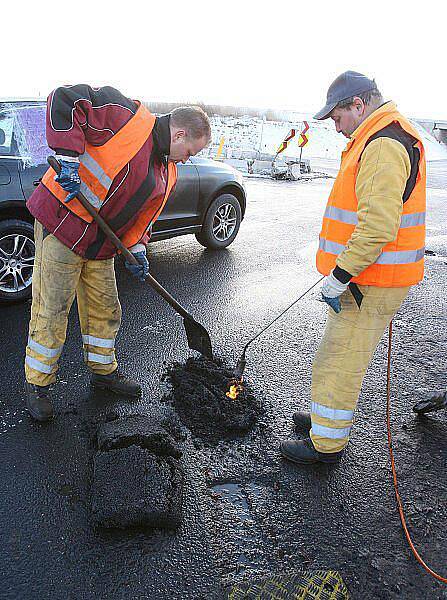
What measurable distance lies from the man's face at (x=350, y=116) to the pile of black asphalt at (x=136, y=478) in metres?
2.04

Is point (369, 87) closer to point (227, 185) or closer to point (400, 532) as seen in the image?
point (400, 532)

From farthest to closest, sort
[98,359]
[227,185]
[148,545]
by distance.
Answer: [227,185] → [98,359] → [148,545]

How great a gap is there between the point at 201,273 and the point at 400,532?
407cm

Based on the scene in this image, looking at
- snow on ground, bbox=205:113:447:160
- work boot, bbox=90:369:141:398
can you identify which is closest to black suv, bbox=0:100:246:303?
work boot, bbox=90:369:141:398

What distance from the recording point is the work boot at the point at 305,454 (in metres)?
2.97

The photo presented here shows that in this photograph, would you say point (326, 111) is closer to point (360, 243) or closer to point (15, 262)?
point (360, 243)

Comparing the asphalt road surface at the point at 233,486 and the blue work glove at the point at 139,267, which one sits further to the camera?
the blue work glove at the point at 139,267

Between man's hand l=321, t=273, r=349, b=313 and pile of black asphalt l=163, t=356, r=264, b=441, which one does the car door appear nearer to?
pile of black asphalt l=163, t=356, r=264, b=441

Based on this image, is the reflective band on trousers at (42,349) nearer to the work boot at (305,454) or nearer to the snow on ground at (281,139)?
the work boot at (305,454)

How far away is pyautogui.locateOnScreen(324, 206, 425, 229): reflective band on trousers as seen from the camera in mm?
2570

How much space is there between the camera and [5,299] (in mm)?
4707

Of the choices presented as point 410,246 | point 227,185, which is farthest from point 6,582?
point 227,185

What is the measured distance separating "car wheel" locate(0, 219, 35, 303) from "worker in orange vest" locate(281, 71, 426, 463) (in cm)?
311

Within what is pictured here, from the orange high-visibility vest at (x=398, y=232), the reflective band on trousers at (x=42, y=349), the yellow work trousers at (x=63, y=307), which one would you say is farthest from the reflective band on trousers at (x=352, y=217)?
the reflective band on trousers at (x=42, y=349)
